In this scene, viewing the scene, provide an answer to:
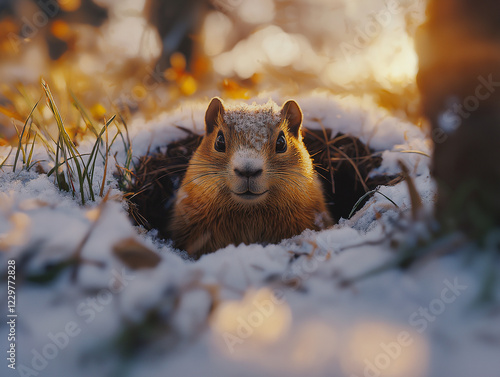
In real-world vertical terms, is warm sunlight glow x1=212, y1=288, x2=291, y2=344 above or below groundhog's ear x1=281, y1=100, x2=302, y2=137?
below

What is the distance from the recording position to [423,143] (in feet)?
8.57

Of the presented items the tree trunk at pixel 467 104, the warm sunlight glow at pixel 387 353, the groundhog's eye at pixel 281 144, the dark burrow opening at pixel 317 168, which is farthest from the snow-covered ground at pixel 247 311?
the dark burrow opening at pixel 317 168

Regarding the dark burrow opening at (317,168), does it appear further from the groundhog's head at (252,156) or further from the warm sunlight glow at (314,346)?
the warm sunlight glow at (314,346)

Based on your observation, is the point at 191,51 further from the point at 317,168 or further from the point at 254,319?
the point at 254,319

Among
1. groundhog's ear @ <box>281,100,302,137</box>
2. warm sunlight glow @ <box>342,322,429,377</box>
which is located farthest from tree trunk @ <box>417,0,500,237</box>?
groundhog's ear @ <box>281,100,302,137</box>

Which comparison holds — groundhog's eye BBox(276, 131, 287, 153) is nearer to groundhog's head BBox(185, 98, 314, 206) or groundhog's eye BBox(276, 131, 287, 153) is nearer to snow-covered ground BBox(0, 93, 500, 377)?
groundhog's head BBox(185, 98, 314, 206)

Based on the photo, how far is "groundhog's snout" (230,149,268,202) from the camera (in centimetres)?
205

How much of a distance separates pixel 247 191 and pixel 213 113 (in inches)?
31.7

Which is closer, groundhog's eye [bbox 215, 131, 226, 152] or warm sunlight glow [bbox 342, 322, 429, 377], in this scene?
warm sunlight glow [bbox 342, 322, 429, 377]

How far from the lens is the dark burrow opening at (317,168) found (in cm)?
276

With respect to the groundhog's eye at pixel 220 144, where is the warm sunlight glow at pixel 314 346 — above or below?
below

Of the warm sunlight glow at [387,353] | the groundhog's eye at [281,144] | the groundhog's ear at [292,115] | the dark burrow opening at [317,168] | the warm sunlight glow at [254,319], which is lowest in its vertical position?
the warm sunlight glow at [387,353]

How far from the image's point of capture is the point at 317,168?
3.21 meters

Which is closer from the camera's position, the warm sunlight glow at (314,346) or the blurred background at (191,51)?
the warm sunlight glow at (314,346)
